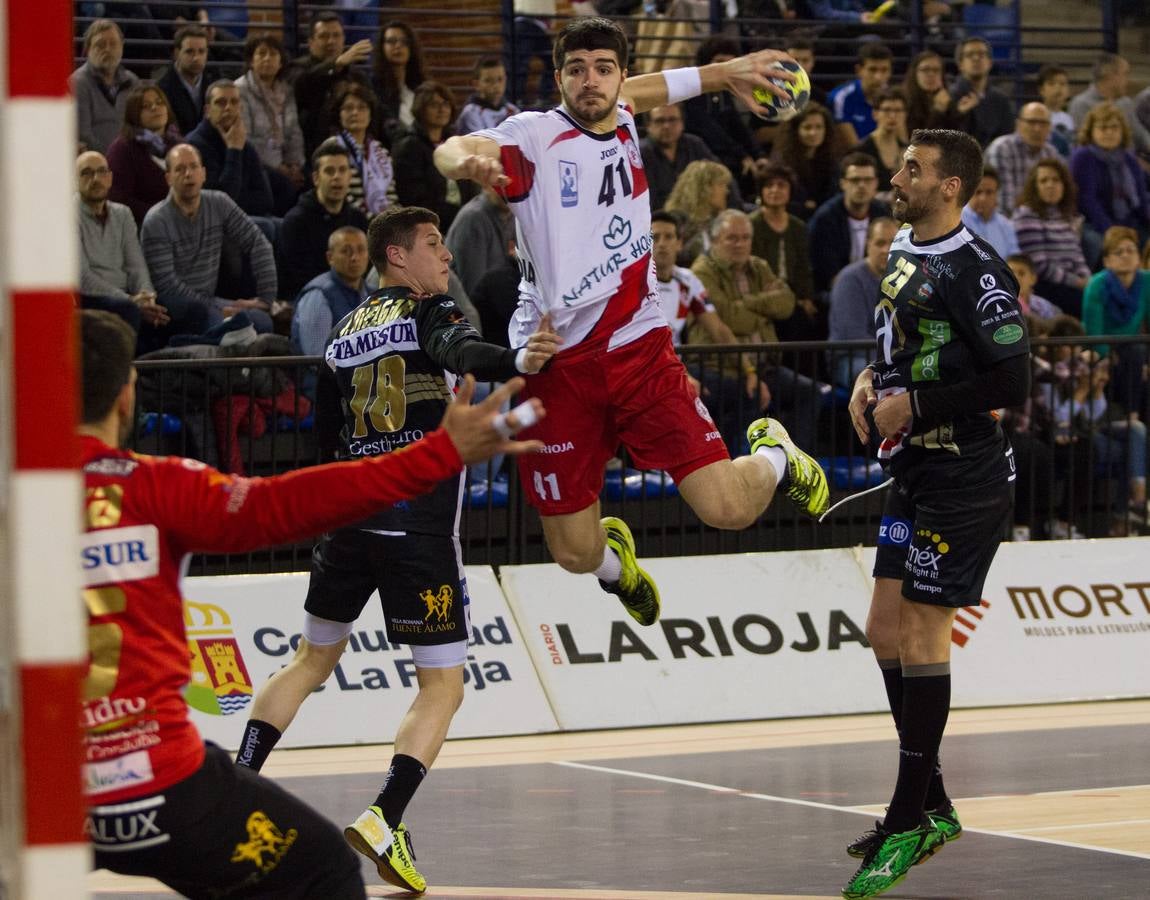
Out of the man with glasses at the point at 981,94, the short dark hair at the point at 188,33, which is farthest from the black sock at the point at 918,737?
the man with glasses at the point at 981,94

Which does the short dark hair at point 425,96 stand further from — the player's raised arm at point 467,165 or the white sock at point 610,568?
the player's raised arm at point 467,165

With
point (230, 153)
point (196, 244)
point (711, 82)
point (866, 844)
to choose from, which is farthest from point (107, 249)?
point (866, 844)

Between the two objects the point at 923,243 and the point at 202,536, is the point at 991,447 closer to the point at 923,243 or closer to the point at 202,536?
Answer: the point at 923,243

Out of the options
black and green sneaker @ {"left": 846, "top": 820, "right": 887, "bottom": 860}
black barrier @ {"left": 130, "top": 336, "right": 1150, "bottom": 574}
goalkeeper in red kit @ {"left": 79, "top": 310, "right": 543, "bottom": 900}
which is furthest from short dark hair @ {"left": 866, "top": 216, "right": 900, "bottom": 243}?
goalkeeper in red kit @ {"left": 79, "top": 310, "right": 543, "bottom": 900}

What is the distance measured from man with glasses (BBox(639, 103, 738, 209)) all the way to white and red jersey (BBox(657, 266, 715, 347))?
1.95 meters

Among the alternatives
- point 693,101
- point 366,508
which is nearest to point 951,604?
point 366,508

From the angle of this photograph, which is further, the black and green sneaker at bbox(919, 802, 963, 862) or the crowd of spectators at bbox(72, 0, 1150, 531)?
the crowd of spectators at bbox(72, 0, 1150, 531)

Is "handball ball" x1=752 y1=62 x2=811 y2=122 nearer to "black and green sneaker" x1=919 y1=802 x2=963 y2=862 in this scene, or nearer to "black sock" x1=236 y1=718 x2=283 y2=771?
"black and green sneaker" x1=919 y1=802 x2=963 y2=862

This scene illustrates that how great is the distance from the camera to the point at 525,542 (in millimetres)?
11344

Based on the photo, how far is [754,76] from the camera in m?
7.84

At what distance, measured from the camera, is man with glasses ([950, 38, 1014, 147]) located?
16531 millimetres

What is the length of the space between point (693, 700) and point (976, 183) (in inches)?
181

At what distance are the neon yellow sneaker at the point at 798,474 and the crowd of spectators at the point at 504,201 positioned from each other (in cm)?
356

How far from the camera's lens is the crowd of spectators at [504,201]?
464 inches
